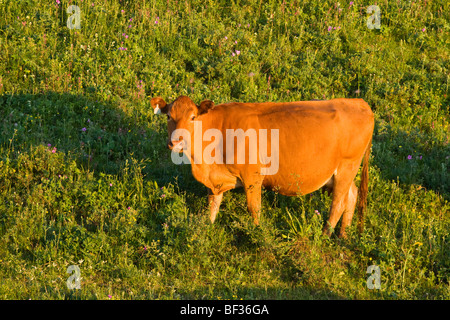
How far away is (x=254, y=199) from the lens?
823 cm

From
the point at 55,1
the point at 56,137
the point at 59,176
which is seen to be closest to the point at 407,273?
the point at 59,176

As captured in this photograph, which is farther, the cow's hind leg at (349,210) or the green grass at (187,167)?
the cow's hind leg at (349,210)

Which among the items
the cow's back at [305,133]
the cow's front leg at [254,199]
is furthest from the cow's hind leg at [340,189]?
the cow's front leg at [254,199]

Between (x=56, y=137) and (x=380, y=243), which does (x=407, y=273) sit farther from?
(x=56, y=137)

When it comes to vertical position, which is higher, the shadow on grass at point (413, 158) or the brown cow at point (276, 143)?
the brown cow at point (276, 143)

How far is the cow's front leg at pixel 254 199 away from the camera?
820 cm

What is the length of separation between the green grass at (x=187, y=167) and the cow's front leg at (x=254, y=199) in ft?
0.41

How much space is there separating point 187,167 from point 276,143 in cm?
187

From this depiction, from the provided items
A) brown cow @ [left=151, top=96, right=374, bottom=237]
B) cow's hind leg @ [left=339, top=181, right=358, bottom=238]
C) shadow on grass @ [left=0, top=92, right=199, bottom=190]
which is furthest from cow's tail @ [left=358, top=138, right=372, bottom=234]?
shadow on grass @ [left=0, top=92, right=199, bottom=190]

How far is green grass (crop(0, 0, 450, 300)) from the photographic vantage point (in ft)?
24.4

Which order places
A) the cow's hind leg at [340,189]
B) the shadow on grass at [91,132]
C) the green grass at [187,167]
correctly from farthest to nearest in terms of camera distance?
the shadow on grass at [91,132]
the cow's hind leg at [340,189]
the green grass at [187,167]

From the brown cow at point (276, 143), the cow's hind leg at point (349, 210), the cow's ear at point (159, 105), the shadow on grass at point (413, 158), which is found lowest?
the cow's hind leg at point (349, 210)

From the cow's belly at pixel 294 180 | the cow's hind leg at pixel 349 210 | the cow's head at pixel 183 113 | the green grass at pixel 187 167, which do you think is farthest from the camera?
the cow's hind leg at pixel 349 210

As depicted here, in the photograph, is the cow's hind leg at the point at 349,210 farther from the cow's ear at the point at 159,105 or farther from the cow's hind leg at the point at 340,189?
the cow's ear at the point at 159,105
